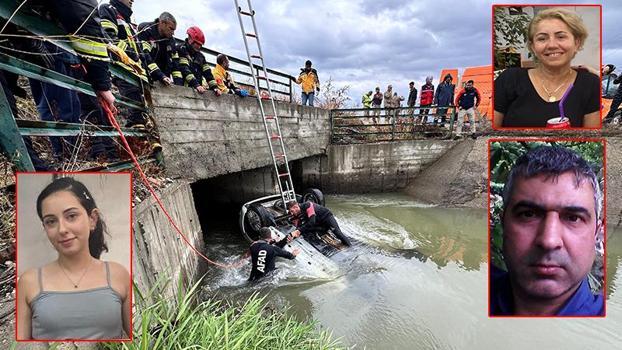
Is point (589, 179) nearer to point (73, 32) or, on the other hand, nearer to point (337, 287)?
point (73, 32)

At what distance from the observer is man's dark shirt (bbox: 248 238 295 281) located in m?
4.95

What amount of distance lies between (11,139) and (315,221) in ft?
15.1

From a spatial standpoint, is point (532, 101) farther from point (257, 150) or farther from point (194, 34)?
point (257, 150)

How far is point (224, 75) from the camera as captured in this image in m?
7.47

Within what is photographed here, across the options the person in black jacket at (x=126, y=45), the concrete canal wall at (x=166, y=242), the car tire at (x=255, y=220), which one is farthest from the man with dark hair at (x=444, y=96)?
the person in black jacket at (x=126, y=45)

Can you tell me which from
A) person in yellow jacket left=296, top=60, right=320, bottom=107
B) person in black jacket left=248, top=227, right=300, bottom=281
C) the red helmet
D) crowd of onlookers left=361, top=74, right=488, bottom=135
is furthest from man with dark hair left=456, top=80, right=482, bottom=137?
person in black jacket left=248, top=227, right=300, bottom=281

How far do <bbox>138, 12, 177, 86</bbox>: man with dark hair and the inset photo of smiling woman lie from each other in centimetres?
458

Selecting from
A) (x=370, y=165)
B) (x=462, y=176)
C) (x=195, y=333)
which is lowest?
(x=195, y=333)

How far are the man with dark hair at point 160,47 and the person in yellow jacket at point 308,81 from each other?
6.26 m

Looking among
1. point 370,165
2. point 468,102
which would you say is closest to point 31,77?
point 370,165

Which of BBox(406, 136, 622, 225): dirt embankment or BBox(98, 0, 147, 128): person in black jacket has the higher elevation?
BBox(98, 0, 147, 128): person in black jacket

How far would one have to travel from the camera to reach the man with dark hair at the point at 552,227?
1.29m

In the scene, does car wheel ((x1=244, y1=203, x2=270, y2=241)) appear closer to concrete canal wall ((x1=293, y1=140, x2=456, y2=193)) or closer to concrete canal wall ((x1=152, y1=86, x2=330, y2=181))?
concrete canal wall ((x1=152, y1=86, x2=330, y2=181))

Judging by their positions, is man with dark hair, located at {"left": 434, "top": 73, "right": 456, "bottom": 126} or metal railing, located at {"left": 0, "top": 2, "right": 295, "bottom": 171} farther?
man with dark hair, located at {"left": 434, "top": 73, "right": 456, "bottom": 126}
